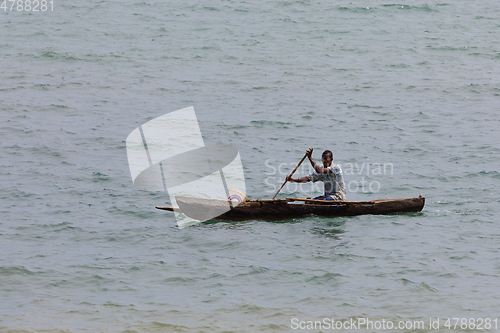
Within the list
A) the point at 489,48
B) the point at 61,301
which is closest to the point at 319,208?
the point at 61,301

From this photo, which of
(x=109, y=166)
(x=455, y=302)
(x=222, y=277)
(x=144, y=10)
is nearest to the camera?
(x=455, y=302)

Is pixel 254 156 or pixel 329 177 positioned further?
pixel 254 156

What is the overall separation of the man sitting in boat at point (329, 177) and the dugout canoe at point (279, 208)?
31 centimetres

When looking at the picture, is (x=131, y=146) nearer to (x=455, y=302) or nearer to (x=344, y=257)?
(x=344, y=257)

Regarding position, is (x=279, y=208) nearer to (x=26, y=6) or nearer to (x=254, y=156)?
(x=254, y=156)

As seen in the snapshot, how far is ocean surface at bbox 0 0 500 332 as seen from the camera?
441 inches

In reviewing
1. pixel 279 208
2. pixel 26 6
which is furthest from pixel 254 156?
pixel 26 6

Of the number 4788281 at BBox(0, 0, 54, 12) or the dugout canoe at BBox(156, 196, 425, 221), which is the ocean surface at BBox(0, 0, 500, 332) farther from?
the number 4788281 at BBox(0, 0, 54, 12)

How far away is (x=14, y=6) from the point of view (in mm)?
40531

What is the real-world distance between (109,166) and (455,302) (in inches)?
447

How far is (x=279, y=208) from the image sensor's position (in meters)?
14.0

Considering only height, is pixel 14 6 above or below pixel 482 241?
above

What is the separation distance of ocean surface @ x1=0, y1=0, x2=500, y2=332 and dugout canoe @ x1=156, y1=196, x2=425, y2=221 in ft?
0.93

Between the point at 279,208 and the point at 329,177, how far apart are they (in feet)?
4.16
